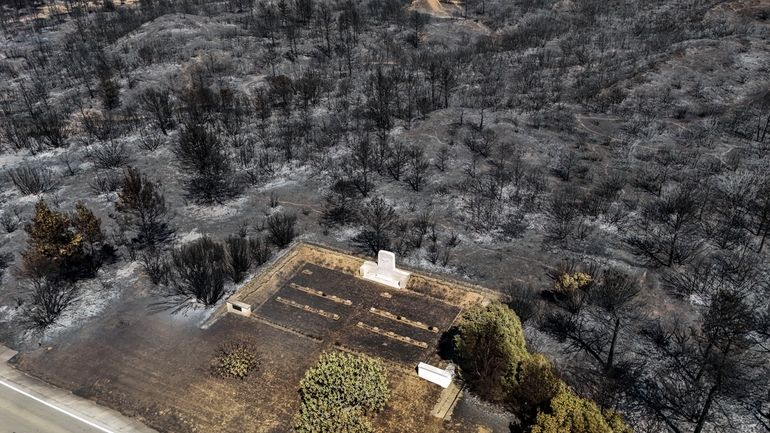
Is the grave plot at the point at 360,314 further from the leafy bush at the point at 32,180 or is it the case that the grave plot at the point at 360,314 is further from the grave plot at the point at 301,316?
the leafy bush at the point at 32,180

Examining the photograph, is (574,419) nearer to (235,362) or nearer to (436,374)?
(436,374)

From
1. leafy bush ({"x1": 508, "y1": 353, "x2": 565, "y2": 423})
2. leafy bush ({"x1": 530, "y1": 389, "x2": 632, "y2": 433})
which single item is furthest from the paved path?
leafy bush ({"x1": 530, "y1": 389, "x2": 632, "y2": 433})

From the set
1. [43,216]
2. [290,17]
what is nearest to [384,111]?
[43,216]

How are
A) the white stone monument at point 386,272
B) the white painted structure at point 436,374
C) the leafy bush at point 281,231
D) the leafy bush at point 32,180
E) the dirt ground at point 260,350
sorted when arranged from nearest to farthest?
the dirt ground at point 260,350 → the white painted structure at point 436,374 → the white stone monument at point 386,272 → the leafy bush at point 281,231 → the leafy bush at point 32,180

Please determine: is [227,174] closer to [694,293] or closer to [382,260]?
[382,260]

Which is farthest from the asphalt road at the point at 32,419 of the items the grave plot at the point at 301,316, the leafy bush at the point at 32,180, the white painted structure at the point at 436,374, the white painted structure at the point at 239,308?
the leafy bush at the point at 32,180

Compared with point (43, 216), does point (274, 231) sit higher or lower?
lower

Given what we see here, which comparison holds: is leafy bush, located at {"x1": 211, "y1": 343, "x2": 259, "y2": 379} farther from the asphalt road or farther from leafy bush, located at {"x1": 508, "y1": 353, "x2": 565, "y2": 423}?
leafy bush, located at {"x1": 508, "y1": 353, "x2": 565, "y2": 423}
